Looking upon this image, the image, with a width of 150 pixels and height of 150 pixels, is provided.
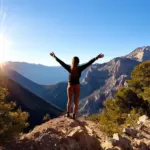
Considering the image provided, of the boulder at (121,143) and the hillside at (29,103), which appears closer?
the boulder at (121,143)

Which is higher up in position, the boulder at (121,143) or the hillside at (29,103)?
the boulder at (121,143)

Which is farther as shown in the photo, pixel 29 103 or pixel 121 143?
pixel 29 103

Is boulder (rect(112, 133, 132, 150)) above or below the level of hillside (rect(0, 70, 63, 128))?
above

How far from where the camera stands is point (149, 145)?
7020 mm

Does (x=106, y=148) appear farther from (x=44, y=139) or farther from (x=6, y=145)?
(x=6, y=145)

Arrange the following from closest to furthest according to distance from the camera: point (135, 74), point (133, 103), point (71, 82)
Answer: point (71, 82) < point (133, 103) < point (135, 74)

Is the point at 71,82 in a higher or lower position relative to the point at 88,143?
higher

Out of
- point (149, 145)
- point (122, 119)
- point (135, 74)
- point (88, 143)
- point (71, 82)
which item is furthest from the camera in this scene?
point (135, 74)

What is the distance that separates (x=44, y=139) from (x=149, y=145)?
10.7 feet

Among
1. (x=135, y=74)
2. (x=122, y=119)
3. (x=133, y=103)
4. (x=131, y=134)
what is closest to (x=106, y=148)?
(x=131, y=134)

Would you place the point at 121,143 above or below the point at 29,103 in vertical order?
above

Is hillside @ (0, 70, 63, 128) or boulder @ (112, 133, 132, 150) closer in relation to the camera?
boulder @ (112, 133, 132, 150)

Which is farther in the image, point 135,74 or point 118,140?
point 135,74

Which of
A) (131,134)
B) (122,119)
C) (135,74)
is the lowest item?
(122,119)
